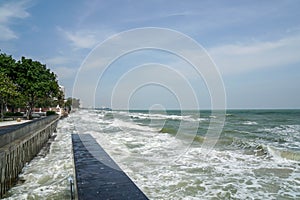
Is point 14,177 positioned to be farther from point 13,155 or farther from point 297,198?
point 297,198

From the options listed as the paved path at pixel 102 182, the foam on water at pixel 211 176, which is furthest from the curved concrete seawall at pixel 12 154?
the foam on water at pixel 211 176

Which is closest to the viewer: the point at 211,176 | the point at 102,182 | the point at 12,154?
the point at 102,182

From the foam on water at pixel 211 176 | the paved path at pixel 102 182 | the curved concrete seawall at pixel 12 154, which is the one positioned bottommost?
the foam on water at pixel 211 176

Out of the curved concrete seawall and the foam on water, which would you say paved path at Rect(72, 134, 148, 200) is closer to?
the foam on water

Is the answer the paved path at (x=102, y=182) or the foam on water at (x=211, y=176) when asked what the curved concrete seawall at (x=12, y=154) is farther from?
the foam on water at (x=211, y=176)

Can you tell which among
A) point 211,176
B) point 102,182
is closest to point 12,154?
point 102,182

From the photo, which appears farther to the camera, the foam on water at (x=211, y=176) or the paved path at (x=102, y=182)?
the foam on water at (x=211, y=176)

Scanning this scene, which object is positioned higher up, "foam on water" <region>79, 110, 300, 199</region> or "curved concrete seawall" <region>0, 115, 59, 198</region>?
"curved concrete seawall" <region>0, 115, 59, 198</region>

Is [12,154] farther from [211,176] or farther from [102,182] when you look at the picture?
[211,176]

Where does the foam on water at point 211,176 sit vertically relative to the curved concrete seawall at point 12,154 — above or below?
below

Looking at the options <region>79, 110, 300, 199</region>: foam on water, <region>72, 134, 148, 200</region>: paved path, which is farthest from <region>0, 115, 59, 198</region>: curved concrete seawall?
<region>79, 110, 300, 199</region>: foam on water

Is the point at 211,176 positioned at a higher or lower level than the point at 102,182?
lower

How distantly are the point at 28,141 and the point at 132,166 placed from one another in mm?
4849

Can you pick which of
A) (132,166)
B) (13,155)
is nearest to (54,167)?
(13,155)
